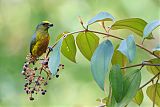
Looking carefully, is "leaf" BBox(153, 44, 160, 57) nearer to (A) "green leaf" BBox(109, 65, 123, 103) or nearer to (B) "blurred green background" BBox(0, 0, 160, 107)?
(A) "green leaf" BBox(109, 65, 123, 103)

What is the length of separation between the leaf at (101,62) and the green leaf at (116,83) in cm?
1

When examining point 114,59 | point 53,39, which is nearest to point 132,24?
point 114,59

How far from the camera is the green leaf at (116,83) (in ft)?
2.14

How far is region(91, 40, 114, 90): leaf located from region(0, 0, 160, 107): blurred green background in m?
1.61

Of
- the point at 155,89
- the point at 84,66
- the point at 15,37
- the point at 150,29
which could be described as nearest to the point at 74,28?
the point at 84,66

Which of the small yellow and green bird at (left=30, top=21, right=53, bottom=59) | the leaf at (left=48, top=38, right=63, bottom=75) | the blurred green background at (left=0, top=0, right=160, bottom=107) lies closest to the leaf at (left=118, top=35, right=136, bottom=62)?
the leaf at (left=48, top=38, right=63, bottom=75)

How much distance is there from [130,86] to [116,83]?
4cm

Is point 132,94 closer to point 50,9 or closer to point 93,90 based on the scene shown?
point 93,90

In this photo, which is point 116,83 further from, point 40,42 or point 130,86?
point 40,42

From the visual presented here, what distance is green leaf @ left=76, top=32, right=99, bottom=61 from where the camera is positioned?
79 cm

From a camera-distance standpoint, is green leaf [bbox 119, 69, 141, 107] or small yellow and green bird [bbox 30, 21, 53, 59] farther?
small yellow and green bird [bbox 30, 21, 53, 59]

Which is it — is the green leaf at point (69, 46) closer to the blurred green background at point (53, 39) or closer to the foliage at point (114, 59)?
the foliage at point (114, 59)

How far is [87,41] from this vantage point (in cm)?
79

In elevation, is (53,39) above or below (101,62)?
above
